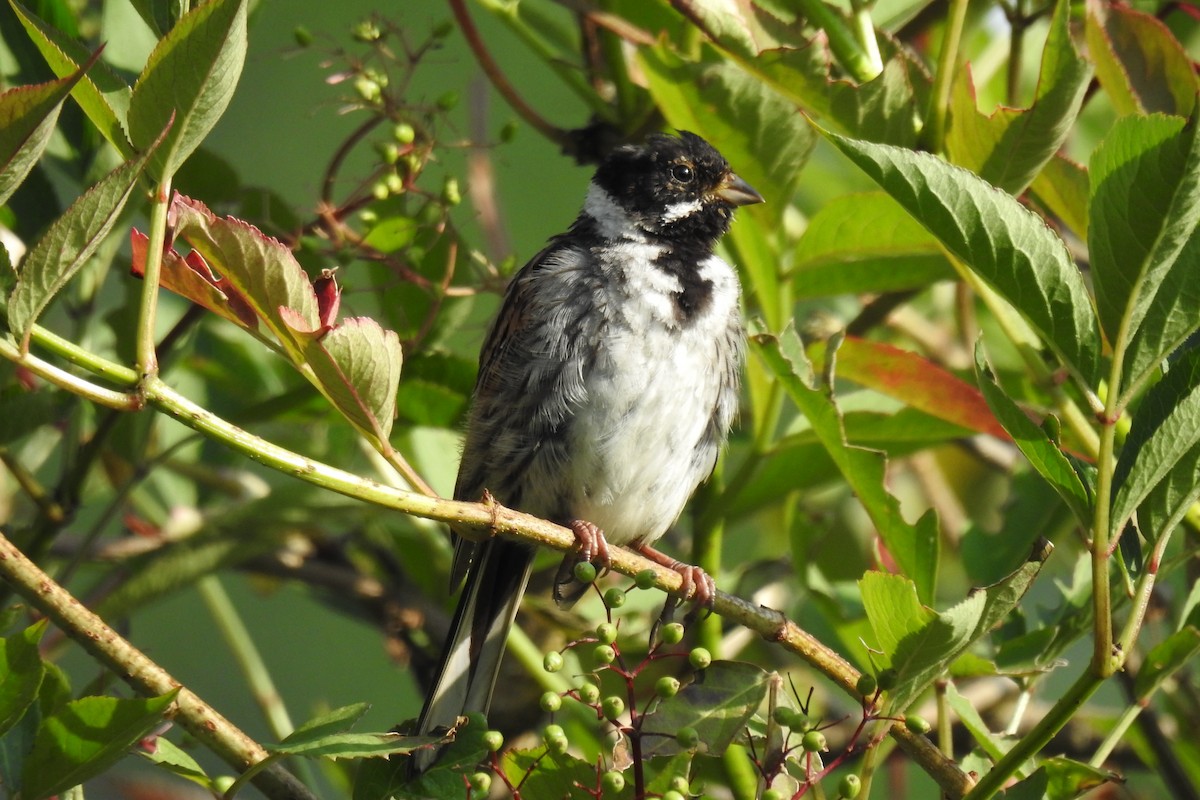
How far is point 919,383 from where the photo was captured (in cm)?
200

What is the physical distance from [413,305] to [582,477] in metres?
0.59

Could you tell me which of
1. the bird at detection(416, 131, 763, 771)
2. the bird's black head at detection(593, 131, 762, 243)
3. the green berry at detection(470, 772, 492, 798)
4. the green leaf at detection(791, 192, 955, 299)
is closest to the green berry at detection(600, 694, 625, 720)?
the green berry at detection(470, 772, 492, 798)

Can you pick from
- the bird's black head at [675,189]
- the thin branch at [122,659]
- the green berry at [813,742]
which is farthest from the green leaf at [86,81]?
the bird's black head at [675,189]

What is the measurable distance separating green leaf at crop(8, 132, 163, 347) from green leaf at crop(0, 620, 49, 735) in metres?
0.29

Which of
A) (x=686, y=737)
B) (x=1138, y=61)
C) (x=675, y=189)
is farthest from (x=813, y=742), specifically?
(x=675, y=189)

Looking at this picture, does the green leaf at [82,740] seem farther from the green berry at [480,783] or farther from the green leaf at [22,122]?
the green leaf at [22,122]

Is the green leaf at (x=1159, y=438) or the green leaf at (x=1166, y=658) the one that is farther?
the green leaf at (x=1166, y=658)

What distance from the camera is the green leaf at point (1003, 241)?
128 cm

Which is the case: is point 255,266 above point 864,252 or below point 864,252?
above

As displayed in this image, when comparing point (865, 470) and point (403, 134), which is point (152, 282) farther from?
point (865, 470)

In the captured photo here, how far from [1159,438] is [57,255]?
1.03m

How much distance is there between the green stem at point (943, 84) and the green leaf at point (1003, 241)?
51 cm

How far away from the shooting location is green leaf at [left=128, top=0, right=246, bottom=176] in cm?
127

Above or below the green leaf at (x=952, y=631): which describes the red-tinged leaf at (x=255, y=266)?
above
